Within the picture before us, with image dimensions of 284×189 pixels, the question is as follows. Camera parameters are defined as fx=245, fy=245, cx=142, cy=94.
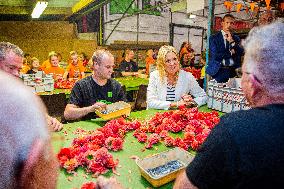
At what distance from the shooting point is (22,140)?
2.12ft

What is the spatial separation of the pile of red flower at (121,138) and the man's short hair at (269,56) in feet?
4.19

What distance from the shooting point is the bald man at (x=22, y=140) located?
64 centimetres

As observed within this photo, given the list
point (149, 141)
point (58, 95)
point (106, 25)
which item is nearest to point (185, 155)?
point (149, 141)

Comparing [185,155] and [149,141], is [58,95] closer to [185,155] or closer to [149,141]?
[149,141]

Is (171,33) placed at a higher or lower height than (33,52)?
higher

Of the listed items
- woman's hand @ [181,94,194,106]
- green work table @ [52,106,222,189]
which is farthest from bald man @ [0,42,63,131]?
woman's hand @ [181,94,194,106]

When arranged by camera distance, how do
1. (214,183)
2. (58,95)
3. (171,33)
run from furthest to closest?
(171,33) → (58,95) → (214,183)

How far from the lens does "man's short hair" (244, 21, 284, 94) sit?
1282 mm

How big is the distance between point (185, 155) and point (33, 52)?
47.6ft

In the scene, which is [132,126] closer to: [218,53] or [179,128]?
[179,128]

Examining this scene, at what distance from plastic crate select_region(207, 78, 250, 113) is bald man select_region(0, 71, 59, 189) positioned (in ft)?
10.6

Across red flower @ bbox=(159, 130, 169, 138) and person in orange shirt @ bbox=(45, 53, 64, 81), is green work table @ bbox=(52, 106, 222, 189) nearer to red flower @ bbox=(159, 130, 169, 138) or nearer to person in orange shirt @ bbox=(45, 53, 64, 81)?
red flower @ bbox=(159, 130, 169, 138)

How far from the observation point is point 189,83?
15.4 ft

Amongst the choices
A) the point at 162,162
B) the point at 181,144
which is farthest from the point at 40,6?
the point at 162,162
